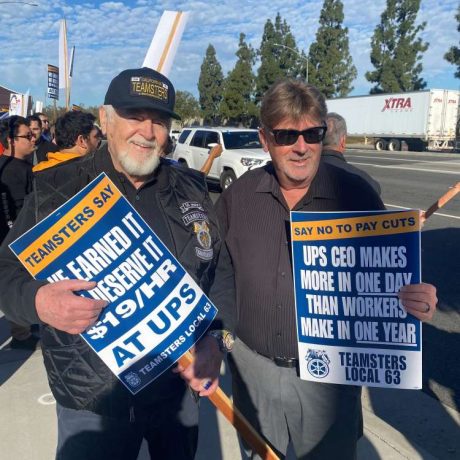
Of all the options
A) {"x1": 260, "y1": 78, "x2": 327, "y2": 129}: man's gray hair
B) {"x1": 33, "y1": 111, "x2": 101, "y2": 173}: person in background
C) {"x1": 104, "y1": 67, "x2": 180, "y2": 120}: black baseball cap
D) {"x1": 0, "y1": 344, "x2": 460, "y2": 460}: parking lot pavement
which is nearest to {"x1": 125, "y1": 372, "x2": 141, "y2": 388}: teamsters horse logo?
{"x1": 104, "y1": 67, "x2": 180, "y2": 120}: black baseball cap

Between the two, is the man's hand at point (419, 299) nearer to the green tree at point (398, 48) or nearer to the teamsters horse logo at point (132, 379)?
the teamsters horse logo at point (132, 379)

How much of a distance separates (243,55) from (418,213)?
194 feet

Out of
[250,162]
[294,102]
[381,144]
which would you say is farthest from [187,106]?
[294,102]

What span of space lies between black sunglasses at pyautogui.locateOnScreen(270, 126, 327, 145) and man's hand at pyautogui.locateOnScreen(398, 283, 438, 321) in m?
0.68

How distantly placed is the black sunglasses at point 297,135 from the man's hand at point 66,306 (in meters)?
0.96

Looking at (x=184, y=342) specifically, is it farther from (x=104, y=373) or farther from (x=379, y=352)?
(x=379, y=352)

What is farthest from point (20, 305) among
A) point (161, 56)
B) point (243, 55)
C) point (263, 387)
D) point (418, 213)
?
point (243, 55)

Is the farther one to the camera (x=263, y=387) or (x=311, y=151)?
(x=263, y=387)

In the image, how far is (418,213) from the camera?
1711 millimetres

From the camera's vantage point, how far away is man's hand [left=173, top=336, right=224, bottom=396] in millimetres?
1818

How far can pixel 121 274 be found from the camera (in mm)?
1673

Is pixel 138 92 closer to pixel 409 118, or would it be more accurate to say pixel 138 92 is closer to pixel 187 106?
pixel 409 118

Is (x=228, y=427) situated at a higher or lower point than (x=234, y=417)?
lower

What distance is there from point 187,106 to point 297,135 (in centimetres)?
5958
